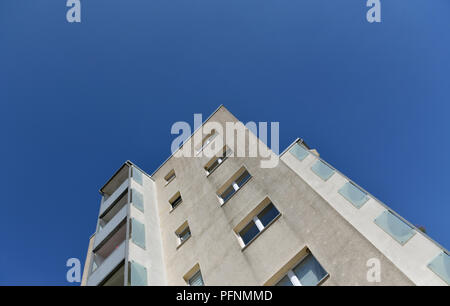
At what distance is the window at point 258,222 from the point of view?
12.5 metres

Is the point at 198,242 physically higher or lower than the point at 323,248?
higher

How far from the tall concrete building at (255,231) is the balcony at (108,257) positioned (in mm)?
61

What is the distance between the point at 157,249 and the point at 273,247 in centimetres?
633

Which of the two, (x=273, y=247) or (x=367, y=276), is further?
(x=273, y=247)

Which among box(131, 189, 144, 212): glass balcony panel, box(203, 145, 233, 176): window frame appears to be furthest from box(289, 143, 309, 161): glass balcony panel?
box(131, 189, 144, 212): glass balcony panel

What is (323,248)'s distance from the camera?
984 cm

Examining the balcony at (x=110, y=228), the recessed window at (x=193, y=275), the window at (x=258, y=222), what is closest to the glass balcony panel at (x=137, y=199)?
the balcony at (x=110, y=228)

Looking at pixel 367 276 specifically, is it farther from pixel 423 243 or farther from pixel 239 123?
pixel 239 123

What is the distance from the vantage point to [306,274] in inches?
393

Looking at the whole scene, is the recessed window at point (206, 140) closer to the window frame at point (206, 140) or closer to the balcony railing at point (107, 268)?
the window frame at point (206, 140)

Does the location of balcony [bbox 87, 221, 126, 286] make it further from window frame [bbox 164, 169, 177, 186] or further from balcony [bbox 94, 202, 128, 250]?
window frame [bbox 164, 169, 177, 186]

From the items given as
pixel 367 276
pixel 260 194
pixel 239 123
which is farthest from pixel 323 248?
pixel 239 123

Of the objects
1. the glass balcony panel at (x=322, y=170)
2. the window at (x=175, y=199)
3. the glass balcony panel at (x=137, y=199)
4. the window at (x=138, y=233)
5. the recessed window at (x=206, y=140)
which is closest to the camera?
the glass balcony panel at (x=322, y=170)
